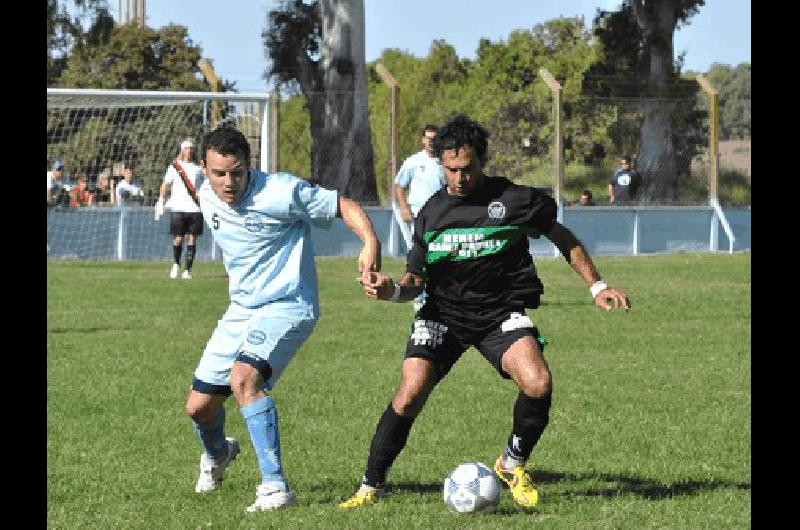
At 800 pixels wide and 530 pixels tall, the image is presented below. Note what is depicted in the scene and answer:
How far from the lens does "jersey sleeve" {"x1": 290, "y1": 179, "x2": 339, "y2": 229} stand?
7.67 metres

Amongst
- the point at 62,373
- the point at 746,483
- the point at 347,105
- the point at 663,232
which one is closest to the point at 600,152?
the point at 663,232

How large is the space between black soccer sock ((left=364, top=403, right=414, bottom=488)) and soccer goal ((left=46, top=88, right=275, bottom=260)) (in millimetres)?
19035

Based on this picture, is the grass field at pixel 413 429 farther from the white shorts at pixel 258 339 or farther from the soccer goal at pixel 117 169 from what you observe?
the soccer goal at pixel 117 169

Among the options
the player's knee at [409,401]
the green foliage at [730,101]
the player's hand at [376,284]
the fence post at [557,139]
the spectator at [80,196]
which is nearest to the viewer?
the player's hand at [376,284]

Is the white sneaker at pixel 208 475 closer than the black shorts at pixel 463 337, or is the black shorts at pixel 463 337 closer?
the black shorts at pixel 463 337

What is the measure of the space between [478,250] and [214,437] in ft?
5.20

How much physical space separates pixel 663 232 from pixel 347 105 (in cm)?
664

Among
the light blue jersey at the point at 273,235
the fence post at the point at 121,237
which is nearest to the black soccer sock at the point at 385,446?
the light blue jersey at the point at 273,235

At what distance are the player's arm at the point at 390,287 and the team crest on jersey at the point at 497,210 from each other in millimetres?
460

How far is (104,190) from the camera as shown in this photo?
2753cm

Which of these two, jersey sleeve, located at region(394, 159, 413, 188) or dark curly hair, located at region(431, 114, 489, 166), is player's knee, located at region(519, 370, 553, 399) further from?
jersey sleeve, located at region(394, 159, 413, 188)

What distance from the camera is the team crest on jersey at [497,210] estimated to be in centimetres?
779

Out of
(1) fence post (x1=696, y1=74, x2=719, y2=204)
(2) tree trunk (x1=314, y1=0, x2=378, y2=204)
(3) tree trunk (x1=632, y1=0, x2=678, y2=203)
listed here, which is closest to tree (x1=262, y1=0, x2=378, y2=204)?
(2) tree trunk (x1=314, y1=0, x2=378, y2=204)
